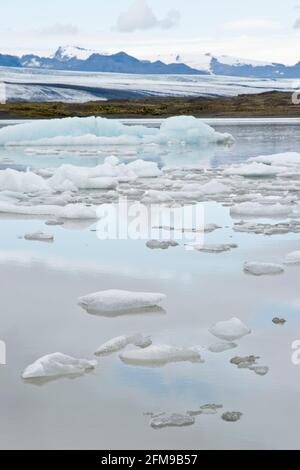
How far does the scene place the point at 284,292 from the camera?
4461 mm

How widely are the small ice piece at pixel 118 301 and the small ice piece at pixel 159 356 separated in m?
0.75

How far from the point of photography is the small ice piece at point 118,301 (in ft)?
13.5

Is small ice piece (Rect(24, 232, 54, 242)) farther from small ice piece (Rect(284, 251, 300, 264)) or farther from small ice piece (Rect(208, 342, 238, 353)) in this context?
small ice piece (Rect(208, 342, 238, 353))

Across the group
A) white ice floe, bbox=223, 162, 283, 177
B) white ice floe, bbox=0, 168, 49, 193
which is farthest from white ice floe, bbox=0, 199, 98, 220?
white ice floe, bbox=223, 162, 283, 177

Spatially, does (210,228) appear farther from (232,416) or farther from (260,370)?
(232,416)

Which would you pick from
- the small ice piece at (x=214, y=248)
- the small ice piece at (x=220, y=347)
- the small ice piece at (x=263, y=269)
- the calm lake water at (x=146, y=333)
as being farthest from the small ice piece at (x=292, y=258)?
the small ice piece at (x=220, y=347)

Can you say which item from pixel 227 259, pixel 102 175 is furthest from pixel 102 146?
pixel 227 259

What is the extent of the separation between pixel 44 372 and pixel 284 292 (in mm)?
1875

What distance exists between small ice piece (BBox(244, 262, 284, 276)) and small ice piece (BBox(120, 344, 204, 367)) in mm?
1708

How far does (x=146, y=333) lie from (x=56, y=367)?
0.68 meters

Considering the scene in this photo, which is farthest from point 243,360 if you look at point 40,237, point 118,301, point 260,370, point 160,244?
point 40,237

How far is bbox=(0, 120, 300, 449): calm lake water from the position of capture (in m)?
2.65

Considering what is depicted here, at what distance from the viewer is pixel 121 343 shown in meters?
3.54

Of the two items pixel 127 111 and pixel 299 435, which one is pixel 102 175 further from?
pixel 127 111
